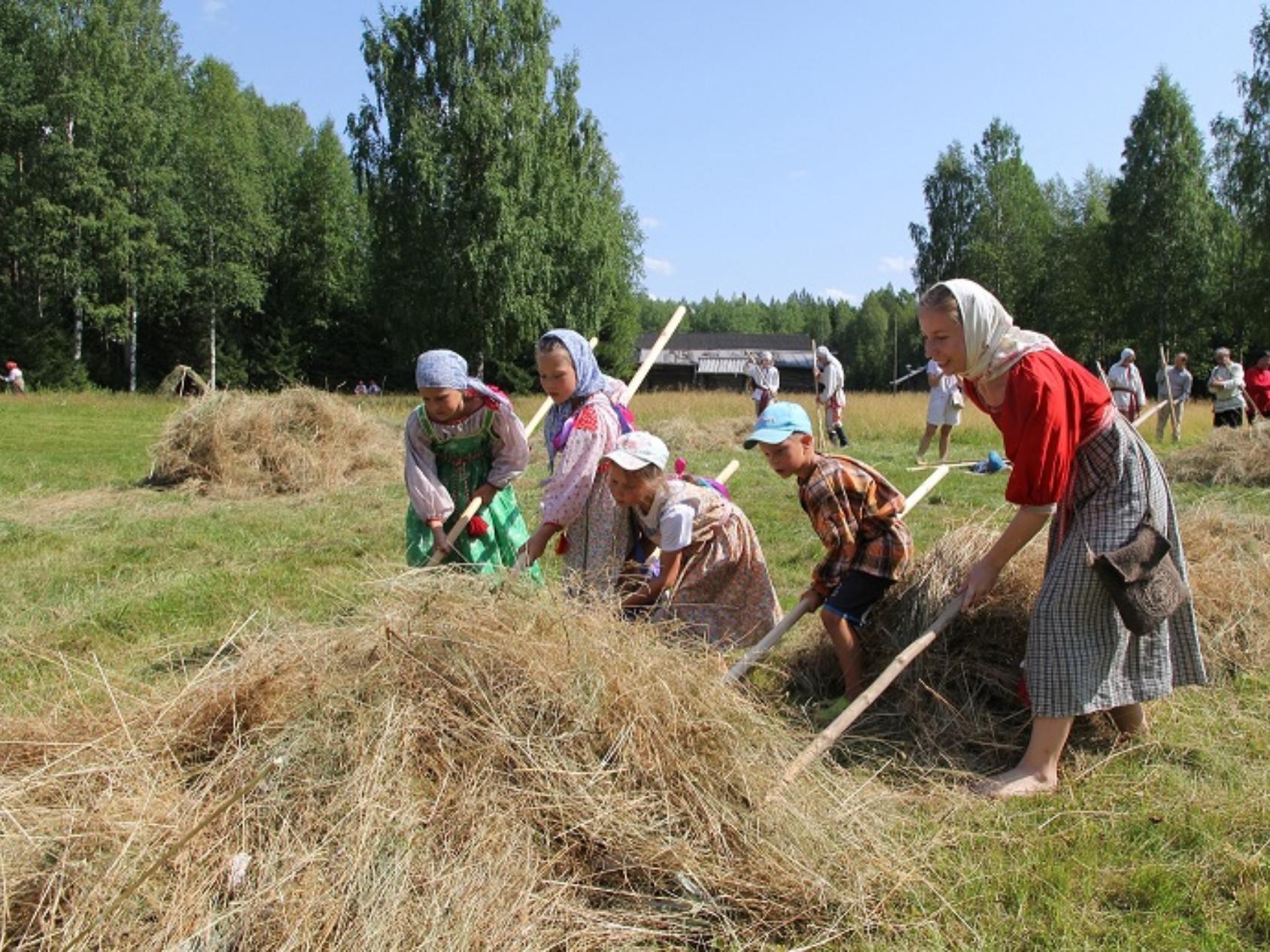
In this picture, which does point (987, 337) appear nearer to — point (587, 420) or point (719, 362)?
point (587, 420)

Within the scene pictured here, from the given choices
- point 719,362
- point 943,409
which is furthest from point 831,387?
point 719,362

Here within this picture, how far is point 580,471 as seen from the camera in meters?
4.09

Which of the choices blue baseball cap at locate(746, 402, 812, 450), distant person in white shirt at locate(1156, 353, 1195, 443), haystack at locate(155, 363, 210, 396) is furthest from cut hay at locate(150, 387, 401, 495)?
distant person in white shirt at locate(1156, 353, 1195, 443)

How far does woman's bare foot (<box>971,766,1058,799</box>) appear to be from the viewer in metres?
3.04

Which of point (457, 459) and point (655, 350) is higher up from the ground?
point (655, 350)

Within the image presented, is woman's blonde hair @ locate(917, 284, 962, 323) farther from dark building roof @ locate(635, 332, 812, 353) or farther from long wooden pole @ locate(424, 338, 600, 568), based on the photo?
dark building roof @ locate(635, 332, 812, 353)

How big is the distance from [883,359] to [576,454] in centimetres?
7574

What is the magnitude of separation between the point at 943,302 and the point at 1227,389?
43.4 ft

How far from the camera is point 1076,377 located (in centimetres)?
294

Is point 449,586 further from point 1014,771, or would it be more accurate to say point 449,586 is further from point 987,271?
point 987,271

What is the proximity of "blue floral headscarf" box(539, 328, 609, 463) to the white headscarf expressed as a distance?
1.61m

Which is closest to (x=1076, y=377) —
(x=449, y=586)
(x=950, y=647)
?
(x=950, y=647)

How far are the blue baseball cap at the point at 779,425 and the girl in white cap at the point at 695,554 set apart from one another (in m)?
0.42

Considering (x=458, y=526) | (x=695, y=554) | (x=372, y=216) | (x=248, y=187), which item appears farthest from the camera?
(x=248, y=187)
